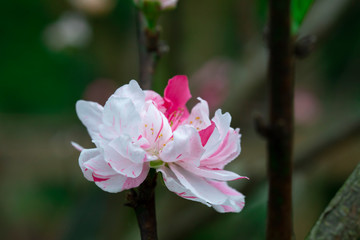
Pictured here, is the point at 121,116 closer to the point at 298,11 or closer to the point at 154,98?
the point at 154,98

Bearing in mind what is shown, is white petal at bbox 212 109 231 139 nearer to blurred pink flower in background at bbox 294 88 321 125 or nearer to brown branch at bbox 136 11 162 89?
brown branch at bbox 136 11 162 89

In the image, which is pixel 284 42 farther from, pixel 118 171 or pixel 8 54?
pixel 8 54

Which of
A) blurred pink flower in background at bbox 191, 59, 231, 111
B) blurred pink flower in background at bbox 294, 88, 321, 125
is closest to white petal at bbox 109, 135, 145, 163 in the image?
blurred pink flower in background at bbox 191, 59, 231, 111

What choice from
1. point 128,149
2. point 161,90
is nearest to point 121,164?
point 128,149

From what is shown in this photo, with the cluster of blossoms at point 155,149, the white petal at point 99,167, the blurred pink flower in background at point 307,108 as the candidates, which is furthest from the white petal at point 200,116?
the blurred pink flower in background at point 307,108

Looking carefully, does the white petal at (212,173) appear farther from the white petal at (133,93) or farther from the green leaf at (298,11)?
the green leaf at (298,11)
